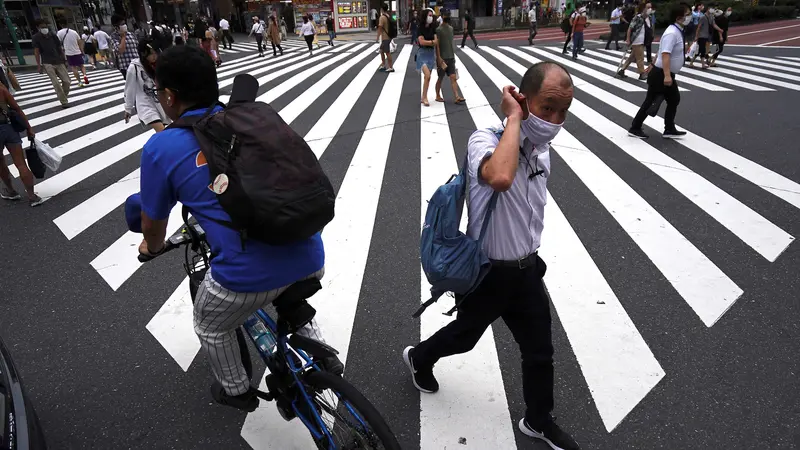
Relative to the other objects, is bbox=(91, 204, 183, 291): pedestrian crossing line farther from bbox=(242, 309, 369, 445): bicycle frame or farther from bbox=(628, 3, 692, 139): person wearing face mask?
bbox=(628, 3, 692, 139): person wearing face mask

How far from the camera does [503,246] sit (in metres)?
2.14

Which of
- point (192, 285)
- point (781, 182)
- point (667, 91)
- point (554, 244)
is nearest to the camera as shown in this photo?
point (192, 285)

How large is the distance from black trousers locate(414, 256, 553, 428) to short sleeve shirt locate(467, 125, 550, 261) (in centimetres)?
11

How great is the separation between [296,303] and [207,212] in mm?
502

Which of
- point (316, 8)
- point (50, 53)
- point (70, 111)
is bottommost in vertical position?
point (70, 111)

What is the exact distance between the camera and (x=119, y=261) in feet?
14.0

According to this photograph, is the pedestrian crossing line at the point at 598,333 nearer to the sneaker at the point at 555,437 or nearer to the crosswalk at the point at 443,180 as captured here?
the crosswalk at the point at 443,180

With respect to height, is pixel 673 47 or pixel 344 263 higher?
pixel 673 47

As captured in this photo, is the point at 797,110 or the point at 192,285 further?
the point at 797,110

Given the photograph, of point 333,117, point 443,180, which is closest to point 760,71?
point 333,117

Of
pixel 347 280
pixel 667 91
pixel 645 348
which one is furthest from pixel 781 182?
pixel 347 280

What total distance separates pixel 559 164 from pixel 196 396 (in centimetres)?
506

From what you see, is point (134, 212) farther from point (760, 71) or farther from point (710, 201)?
point (760, 71)

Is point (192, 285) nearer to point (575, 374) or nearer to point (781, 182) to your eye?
point (575, 374)
